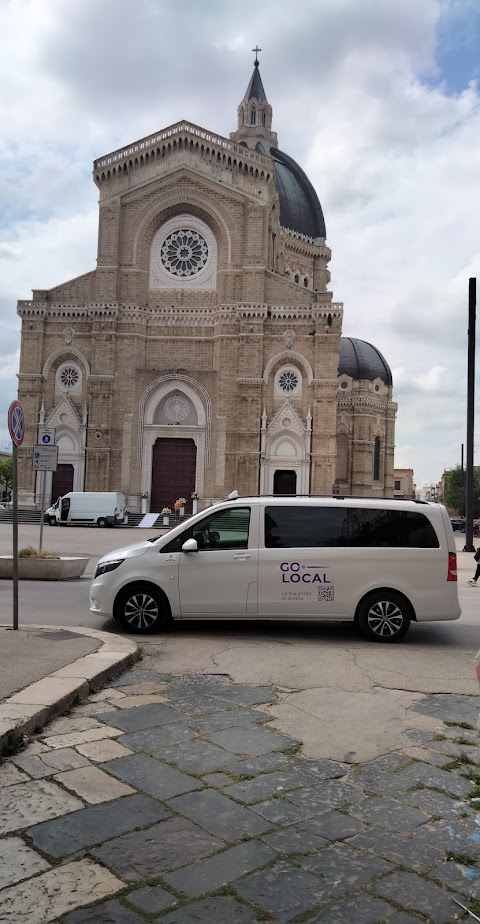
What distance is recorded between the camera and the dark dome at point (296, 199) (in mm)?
58875

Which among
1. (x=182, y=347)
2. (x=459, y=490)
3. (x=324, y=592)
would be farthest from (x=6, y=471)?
(x=324, y=592)

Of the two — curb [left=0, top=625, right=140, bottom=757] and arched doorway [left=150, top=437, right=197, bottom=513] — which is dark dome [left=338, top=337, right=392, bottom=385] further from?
curb [left=0, top=625, right=140, bottom=757]

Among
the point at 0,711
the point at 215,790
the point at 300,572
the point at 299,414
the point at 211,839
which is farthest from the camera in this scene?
the point at 299,414

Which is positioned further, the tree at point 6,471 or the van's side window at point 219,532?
the tree at point 6,471

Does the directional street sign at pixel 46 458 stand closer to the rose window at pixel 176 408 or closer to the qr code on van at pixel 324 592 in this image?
the qr code on van at pixel 324 592

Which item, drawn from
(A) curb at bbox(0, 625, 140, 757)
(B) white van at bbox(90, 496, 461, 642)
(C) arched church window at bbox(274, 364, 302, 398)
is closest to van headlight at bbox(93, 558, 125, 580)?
(B) white van at bbox(90, 496, 461, 642)

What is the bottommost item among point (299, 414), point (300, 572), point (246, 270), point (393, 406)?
point (300, 572)

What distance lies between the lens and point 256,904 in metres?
2.78

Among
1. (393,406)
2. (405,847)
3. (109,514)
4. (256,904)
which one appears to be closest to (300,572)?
(405,847)

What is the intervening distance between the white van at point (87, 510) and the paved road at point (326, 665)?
82.3 ft

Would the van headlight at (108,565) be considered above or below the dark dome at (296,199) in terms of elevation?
below

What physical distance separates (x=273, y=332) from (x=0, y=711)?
36.8 m

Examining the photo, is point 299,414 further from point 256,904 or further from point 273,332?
point 256,904

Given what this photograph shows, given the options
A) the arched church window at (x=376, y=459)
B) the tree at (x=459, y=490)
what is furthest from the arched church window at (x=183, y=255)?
the tree at (x=459, y=490)
